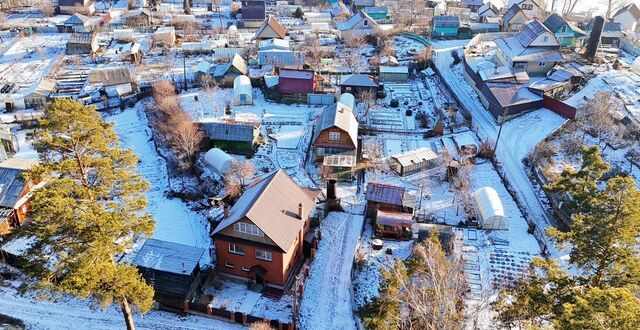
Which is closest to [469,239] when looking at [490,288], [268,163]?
[490,288]

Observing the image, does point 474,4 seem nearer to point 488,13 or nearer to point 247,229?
point 488,13

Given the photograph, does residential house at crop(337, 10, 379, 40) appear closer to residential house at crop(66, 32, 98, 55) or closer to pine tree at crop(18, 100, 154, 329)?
residential house at crop(66, 32, 98, 55)

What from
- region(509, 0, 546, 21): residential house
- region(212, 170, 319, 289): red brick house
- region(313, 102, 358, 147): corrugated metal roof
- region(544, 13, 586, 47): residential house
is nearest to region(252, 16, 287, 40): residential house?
region(313, 102, 358, 147): corrugated metal roof

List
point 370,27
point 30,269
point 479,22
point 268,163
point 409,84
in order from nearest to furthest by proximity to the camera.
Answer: point 30,269
point 268,163
point 409,84
point 370,27
point 479,22

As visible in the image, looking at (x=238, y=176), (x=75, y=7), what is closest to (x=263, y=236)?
(x=238, y=176)

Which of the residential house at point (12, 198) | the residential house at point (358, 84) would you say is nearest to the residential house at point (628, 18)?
the residential house at point (358, 84)

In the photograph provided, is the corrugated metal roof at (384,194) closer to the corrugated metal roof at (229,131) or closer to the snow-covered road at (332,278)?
the snow-covered road at (332,278)

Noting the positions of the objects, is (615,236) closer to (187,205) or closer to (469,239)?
(469,239)

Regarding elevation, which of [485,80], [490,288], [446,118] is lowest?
[490,288]
